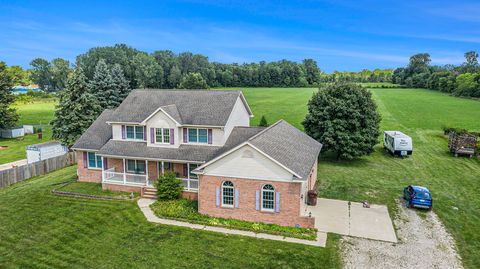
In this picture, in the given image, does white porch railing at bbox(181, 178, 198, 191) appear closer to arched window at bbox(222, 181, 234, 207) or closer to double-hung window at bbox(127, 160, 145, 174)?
arched window at bbox(222, 181, 234, 207)

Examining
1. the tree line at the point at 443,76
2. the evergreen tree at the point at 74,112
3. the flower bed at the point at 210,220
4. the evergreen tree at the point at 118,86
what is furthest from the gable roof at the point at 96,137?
the tree line at the point at 443,76

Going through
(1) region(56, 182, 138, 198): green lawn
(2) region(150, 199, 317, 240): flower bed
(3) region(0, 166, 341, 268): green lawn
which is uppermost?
(1) region(56, 182, 138, 198): green lawn

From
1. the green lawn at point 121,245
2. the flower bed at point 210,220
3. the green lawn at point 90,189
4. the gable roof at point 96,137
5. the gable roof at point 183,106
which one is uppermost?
the gable roof at point 183,106

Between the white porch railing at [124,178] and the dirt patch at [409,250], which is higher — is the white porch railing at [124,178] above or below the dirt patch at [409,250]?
above

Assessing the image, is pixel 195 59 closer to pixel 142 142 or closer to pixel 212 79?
pixel 212 79

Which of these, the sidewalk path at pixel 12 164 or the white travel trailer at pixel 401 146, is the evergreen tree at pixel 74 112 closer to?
the sidewalk path at pixel 12 164

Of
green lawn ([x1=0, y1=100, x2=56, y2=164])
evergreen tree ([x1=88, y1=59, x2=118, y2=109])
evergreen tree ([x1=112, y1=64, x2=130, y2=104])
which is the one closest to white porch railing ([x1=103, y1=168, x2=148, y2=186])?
green lawn ([x1=0, y1=100, x2=56, y2=164])

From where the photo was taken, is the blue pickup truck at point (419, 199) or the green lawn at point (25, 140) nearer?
the blue pickup truck at point (419, 199)
